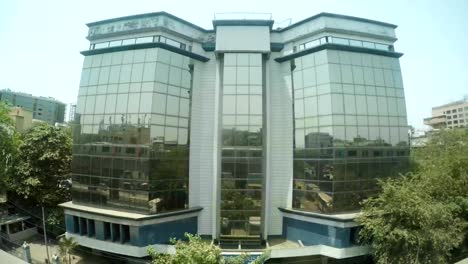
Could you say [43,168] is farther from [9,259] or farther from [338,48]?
[338,48]

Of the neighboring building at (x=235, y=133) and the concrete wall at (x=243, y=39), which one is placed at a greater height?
the concrete wall at (x=243, y=39)

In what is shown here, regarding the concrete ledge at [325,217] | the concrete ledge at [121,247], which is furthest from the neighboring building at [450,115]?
the concrete ledge at [121,247]

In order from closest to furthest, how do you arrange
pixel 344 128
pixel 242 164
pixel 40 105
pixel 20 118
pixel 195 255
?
pixel 195 255 → pixel 344 128 → pixel 242 164 → pixel 20 118 → pixel 40 105

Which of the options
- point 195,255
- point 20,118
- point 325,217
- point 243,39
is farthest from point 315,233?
point 20,118

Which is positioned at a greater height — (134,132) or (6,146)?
(134,132)

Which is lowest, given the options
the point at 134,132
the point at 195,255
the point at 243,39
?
the point at 195,255

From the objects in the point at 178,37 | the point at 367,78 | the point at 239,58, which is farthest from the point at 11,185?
the point at 367,78

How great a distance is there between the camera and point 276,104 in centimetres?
2516

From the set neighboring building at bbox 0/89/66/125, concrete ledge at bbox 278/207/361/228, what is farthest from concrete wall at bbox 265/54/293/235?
neighboring building at bbox 0/89/66/125

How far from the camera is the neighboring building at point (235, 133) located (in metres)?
22.1

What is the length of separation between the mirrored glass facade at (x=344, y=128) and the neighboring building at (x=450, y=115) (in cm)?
7757

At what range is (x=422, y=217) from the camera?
18.8 meters

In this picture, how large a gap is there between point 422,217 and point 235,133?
1447 centimetres

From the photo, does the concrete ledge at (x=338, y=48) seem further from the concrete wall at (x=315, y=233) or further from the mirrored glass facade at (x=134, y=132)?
the concrete wall at (x=315, y=233)
